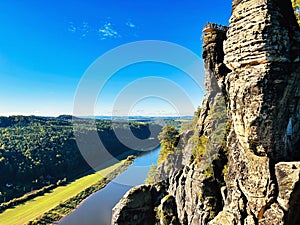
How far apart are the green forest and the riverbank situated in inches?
170

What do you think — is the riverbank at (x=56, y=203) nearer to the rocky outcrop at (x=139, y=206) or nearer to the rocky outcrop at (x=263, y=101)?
the rocky outcrop at (x=139, y=206)

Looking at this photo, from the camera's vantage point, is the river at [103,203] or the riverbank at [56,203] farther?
the riverbank at [56,203]

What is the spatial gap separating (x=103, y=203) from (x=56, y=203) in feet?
28.0

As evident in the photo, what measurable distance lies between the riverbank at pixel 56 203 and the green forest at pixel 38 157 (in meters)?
4.31

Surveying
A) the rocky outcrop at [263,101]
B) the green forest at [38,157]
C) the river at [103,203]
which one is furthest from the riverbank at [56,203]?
the rocky outcrop at [263,101]

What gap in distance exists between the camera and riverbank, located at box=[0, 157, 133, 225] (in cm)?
3441

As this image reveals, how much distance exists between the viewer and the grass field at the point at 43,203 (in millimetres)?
35125

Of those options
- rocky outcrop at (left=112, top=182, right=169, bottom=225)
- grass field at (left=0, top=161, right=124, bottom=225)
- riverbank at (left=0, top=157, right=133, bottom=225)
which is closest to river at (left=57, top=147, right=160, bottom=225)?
riverbank at (left=0, top=157, right=133, bottom=225)

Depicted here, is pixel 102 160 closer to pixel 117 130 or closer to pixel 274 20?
pixel 117 130

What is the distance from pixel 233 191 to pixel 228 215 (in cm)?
99

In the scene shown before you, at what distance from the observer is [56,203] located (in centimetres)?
4038

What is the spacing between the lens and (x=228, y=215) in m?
9.55

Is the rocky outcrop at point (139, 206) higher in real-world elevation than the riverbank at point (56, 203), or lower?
higher

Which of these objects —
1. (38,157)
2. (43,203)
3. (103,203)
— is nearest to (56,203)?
(43,203)
